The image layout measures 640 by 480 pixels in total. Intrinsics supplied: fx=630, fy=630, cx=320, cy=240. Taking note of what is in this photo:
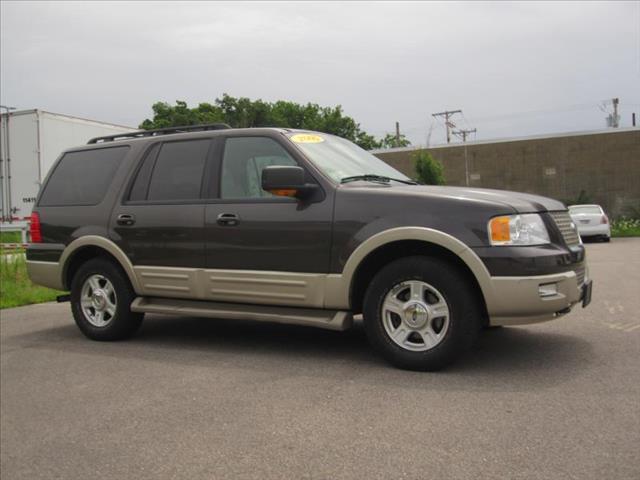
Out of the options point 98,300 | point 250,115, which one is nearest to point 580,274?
point 98,300

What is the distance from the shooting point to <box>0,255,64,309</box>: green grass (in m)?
8.88

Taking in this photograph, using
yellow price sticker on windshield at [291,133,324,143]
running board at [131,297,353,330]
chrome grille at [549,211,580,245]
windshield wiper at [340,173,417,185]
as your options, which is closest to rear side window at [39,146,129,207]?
running board at [131,297,353,330]

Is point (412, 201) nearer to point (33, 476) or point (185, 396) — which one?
point (185, 396)

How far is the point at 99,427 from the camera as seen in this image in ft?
12.1

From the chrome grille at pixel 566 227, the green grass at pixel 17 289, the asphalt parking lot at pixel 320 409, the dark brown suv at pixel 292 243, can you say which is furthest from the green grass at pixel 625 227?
the dark brown suv at pixel 292 243

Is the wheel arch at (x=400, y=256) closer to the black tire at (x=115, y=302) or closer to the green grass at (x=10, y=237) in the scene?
the black tire at (x=115, y=302)

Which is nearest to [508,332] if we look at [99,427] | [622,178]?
[99,427]

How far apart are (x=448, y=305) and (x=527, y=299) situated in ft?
1.67

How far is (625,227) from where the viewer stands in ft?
78.5

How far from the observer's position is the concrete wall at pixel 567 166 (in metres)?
26.3

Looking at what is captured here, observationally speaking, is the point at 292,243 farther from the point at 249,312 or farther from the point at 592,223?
the point at 592,223

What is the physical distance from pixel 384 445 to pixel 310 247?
192cm

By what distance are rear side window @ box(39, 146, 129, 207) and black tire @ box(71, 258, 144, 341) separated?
0.64 m

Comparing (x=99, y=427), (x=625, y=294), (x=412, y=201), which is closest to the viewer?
(x=99, y=427)
